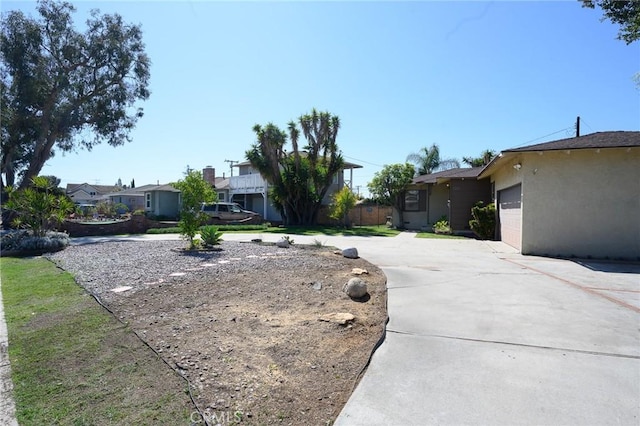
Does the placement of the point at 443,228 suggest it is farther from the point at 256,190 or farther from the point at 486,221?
the point at 256,190

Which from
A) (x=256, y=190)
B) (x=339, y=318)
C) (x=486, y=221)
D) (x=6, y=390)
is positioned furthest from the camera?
(x=256, y=190)

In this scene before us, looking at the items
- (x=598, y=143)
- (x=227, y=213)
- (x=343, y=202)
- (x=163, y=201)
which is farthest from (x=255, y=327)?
(x=163, y=201)

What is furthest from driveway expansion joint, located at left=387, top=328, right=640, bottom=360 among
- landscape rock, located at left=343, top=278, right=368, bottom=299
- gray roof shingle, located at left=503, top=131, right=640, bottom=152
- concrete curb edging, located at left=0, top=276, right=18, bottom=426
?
gray roof shingle, located at left=503, top=131, right=640, bottom=152

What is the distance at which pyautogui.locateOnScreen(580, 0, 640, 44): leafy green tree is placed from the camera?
8.94 metres

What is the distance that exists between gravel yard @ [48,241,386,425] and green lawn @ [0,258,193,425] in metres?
0.19

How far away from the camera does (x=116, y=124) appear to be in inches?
968

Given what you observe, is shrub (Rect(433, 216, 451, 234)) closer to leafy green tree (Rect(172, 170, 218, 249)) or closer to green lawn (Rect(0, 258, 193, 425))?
leafy green tree (Rect(172, 170, 218, 249))

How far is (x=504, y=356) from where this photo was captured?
3793 millimetres

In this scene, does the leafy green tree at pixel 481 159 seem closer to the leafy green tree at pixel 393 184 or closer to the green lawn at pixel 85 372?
the leafy green tree at pixel 393 184

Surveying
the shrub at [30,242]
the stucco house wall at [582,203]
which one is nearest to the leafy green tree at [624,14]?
the stucco house wall at [582,203]

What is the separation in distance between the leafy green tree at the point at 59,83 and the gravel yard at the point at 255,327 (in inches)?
675

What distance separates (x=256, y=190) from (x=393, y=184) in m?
13.2

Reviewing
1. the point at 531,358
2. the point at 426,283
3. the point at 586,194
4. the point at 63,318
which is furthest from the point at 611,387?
the point at 586,194

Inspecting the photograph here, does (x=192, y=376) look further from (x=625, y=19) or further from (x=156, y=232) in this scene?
(x=156, y=232)
